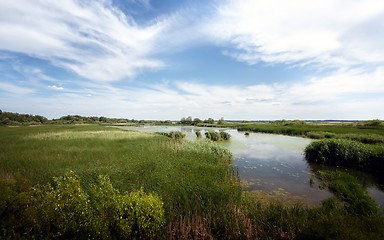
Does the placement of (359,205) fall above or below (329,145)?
below

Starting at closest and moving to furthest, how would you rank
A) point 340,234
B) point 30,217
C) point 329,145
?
point 340,234 → point 30,217 → point 329,145

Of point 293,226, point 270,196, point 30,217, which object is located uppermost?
point 30,217

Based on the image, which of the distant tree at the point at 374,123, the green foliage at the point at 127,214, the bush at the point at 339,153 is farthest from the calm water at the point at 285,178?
the distant tree at the point at 374,123

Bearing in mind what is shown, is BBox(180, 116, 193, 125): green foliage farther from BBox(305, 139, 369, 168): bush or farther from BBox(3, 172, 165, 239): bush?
BBox(3, 172, 165, 239): bush

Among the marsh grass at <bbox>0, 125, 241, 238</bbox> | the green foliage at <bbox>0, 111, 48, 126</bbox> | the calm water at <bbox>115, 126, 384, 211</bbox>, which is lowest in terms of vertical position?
the calm water at <bbox>115, 126, 384, 211</bbox>

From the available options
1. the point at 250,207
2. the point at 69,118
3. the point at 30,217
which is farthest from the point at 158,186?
the point at 69,118

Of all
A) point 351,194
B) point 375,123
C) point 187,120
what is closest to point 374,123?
point 375,123

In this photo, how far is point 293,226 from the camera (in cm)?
597

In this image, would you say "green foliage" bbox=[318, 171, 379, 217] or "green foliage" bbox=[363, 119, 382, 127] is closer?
"green foliage" bbox=[318, 171, 379, 217]

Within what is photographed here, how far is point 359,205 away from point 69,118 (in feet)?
457

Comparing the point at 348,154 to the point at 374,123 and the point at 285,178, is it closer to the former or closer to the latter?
the point at 285,178

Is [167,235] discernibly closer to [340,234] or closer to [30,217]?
[30,217]

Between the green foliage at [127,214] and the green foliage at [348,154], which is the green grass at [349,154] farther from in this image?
the green foliage at [127,214]

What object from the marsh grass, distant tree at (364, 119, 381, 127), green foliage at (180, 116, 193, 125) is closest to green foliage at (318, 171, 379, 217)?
the marsh grass
